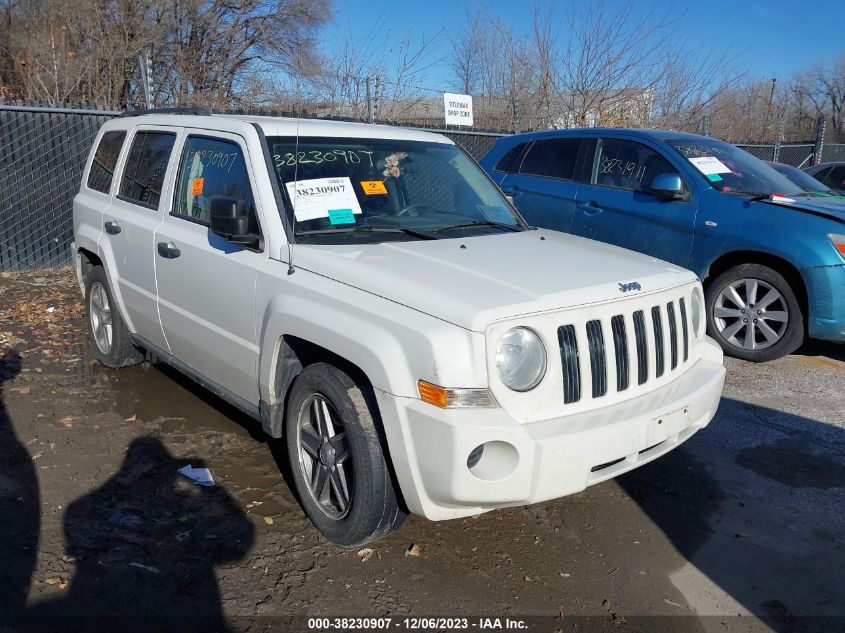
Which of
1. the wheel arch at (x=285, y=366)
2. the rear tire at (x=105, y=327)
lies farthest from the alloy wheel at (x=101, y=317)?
the wheel arch at (x=285, y=366)

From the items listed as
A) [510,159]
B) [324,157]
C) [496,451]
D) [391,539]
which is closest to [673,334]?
[496,451]

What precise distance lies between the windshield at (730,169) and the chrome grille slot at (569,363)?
13.3 feet

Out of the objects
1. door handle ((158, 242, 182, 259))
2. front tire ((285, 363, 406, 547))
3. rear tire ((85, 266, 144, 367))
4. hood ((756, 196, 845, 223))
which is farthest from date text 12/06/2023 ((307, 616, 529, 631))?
hood ((756, 196, 845, 223))

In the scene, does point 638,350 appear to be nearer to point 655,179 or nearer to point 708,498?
point 708,498

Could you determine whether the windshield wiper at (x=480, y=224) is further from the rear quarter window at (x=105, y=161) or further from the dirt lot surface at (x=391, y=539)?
the rear quarter window at (x=105, y=161)

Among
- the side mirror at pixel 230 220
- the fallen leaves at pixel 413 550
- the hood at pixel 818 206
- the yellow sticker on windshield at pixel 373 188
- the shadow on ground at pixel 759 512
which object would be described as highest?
the yellow sticker on windshield at pixel 373 188

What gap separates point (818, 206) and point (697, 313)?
121 inches

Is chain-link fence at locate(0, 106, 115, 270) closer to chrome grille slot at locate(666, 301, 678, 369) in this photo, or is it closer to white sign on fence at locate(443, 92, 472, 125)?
white sign on fence at locate(443, 92, 472, 125)

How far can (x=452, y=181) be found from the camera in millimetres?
4457

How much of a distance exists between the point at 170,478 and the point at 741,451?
338 cm

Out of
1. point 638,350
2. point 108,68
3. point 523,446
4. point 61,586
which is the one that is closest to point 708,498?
point 638,350

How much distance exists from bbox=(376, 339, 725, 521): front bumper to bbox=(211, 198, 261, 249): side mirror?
1177mm

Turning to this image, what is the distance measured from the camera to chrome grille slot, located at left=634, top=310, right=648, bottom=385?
314 centimetres

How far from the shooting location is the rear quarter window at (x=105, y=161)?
521cm
